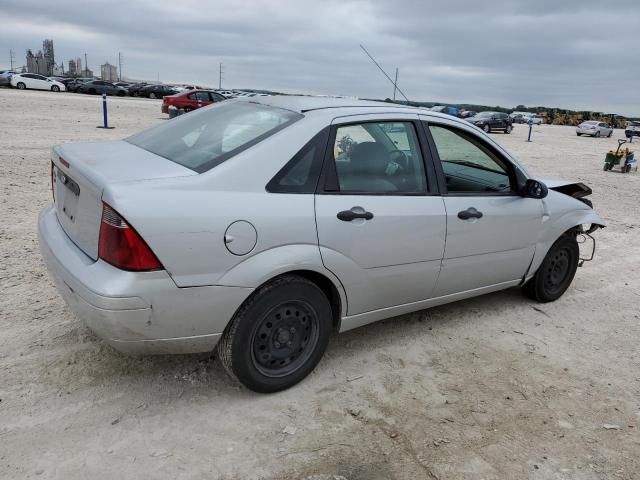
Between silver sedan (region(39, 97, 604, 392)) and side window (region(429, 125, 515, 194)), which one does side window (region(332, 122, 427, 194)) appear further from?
side window (region(429, 125, 515, 194))

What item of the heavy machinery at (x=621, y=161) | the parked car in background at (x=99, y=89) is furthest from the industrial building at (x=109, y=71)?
the heavy machinery at (x=621, y=161)

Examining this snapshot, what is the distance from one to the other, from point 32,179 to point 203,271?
678cm

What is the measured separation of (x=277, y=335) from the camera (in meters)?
3.05

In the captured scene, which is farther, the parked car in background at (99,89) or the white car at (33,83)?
the parked car in background at (99,89)

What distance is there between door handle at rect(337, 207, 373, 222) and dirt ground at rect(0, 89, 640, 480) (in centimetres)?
105

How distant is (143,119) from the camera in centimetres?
2203

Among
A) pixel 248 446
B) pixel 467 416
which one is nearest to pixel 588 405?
pixel 467 416

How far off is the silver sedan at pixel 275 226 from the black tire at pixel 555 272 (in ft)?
2.05

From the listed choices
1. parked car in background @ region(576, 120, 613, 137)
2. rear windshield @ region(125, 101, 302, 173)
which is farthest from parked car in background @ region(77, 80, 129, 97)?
rear windshield @ region(125, 101, 302, 173)

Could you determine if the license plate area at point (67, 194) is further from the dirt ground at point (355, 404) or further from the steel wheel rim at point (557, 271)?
the steel wheel rim at point (557, 271)

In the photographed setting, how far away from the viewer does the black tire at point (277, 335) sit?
2.86 metres

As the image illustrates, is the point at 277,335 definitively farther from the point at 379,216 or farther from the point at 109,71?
the point at 109,71

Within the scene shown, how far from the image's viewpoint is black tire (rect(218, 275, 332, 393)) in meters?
2.86

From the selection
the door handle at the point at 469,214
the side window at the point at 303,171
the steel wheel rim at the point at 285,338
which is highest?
the side window at the point at 303,171
